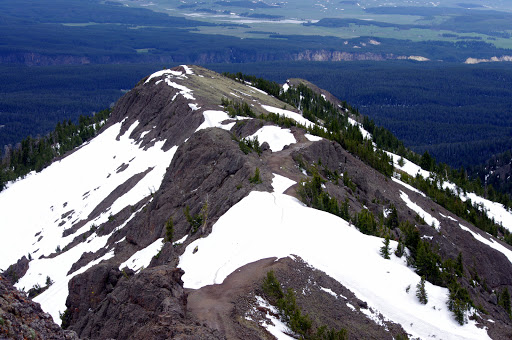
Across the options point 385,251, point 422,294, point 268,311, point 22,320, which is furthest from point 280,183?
point 22,320

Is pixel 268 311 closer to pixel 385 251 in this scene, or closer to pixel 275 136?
pixel 385 251

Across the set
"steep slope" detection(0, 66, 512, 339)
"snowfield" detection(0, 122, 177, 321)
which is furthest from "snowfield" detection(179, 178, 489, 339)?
"snowfield" detection(0, 122, 177, 321)

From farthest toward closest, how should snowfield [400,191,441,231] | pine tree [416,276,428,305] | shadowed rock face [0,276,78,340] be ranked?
snowfield [400,191,441,231]
pine tree [416,276,428,305]
shadowed rock face [0,276,78,340]

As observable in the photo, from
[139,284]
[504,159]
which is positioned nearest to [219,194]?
[139,284]

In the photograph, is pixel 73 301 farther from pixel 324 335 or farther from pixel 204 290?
pixel 324 335

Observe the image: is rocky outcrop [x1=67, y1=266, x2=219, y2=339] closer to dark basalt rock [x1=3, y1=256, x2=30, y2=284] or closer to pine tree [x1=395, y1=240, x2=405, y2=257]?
pine tree [x1=395, y1=240, x2=405, y2=257]

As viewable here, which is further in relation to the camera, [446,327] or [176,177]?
[176,177]
